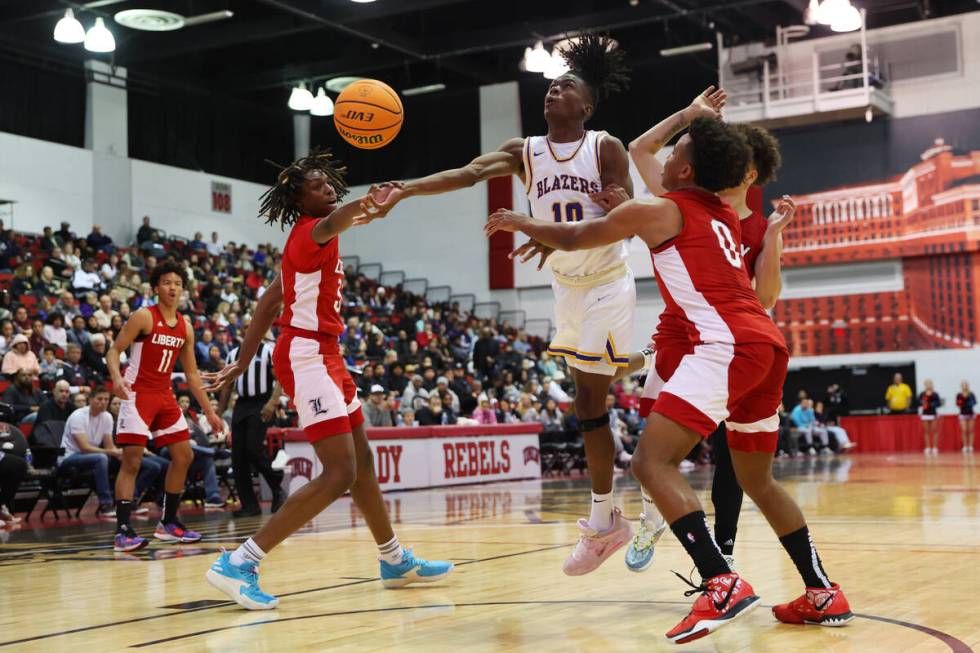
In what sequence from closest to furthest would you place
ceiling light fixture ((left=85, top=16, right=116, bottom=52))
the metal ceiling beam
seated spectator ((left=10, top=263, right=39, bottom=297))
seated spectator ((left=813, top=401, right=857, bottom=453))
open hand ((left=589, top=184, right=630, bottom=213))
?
open hand ((left=589, top=184, right=630, bottom=213)) < seated spectator ((left=10, top=263, right=39, bottom=297)) < ceiling light fixture ((left=85, top=16, right=116, bottom=52)) < the metal ceiling beam < seated spectator ((left=813, top=401, right=857, bottom=453))

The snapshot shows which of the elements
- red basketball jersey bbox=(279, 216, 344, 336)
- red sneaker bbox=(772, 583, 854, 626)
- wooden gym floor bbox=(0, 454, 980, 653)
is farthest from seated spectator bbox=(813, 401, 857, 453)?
red sneaker bbox=(772, 583, 854, 626)

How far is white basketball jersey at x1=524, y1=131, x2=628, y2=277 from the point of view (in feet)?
17.6

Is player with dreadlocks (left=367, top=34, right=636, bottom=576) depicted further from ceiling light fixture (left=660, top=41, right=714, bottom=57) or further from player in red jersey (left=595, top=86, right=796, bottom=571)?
ceiling light fixture (left=660, top=41, right=714, bottom=57)

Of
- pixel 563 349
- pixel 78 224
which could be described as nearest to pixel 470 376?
pixel 78 224

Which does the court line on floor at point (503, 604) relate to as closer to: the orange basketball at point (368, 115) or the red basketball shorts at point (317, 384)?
the red basketball shorts at point (317, 384)

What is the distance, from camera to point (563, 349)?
17.8ft

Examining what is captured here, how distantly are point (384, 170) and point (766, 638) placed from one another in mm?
29047

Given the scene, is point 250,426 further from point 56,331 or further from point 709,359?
point 709,359

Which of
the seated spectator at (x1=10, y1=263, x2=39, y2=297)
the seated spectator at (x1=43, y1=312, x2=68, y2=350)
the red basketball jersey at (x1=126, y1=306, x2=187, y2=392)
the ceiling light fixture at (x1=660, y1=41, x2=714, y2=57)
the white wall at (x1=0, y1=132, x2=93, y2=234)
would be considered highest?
the ceiling light fixture at (x1=660, y1=41, x2=714, y2=57)

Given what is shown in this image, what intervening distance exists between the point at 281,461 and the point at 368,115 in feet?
21.7

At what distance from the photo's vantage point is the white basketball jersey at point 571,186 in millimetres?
5355

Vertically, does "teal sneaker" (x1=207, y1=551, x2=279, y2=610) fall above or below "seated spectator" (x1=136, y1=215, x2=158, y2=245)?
below

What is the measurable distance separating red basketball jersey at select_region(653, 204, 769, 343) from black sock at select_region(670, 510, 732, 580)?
2.91 ft

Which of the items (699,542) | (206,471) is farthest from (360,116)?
(206,471)
